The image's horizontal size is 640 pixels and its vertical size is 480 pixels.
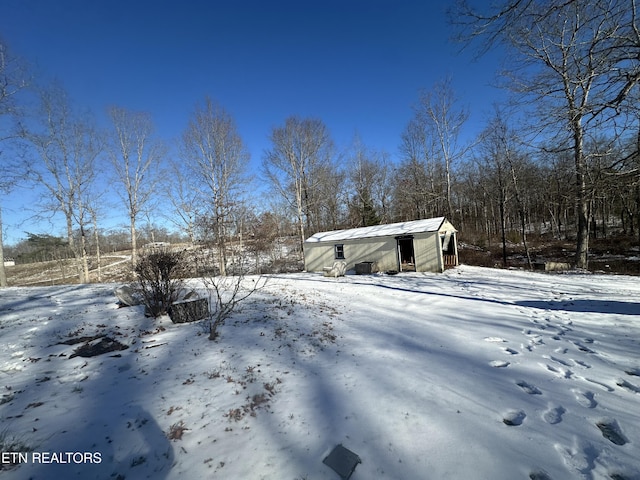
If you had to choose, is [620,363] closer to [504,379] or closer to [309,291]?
[504,379]

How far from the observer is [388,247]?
594 inches

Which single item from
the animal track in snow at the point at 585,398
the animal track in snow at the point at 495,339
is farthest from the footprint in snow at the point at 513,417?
the animal track in snow at the point at 495,339

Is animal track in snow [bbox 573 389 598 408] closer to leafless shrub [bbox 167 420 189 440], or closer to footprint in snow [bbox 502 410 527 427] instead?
footprint in snow [bbox 502 410 527 427]

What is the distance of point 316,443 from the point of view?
219 centimetres

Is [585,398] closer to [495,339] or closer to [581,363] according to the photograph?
[581,363]

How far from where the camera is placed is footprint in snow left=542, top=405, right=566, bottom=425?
2387 millimetres

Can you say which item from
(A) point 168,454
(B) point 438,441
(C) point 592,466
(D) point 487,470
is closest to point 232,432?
(A) point 168,454

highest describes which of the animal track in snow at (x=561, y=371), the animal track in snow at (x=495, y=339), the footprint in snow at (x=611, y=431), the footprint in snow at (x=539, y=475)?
the footprint in snow at (x=539, y=475)

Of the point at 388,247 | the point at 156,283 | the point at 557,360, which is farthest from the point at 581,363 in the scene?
the point at 388,247

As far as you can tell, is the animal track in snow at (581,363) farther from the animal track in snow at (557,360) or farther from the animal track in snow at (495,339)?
the animal track in snow at (495,339)

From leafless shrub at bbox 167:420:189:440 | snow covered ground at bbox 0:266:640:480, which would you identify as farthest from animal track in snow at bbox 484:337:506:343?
leafless shrub at bbox 167:420:189:440

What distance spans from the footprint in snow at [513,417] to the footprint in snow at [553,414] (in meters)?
0.17

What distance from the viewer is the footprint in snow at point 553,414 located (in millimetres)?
2387

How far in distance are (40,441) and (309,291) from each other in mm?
6975
